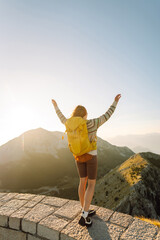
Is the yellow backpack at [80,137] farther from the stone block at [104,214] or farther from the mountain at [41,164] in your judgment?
the mountain at [41,164]

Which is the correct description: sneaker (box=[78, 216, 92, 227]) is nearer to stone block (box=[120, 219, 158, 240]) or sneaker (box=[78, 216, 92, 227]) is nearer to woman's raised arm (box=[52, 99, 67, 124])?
stone block (box=[120, 219, 158, 240])

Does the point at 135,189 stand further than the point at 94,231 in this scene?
Yes

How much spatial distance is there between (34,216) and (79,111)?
2.78 meters

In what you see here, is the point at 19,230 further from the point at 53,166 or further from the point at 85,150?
the point at 53,166

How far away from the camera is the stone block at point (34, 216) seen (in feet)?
12.1

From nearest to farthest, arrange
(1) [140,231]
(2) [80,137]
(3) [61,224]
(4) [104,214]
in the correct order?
(1) [140,231] → (2) [80,137] → (3) [61,224] → (4) [104,214]

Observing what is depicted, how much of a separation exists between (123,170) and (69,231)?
17.1 meters

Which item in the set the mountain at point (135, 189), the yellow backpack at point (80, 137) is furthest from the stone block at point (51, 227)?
the mountain at point (135, 189)

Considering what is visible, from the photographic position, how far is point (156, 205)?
14.2 metres

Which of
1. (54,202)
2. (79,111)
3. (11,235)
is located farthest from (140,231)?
(11,235)

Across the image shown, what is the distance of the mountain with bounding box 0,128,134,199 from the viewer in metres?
53.4

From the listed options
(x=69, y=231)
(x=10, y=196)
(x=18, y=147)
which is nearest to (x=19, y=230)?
(x=69, y=231)

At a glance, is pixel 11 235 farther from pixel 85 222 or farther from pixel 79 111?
pixel 79 111

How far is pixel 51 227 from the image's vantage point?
3387 millimetres
